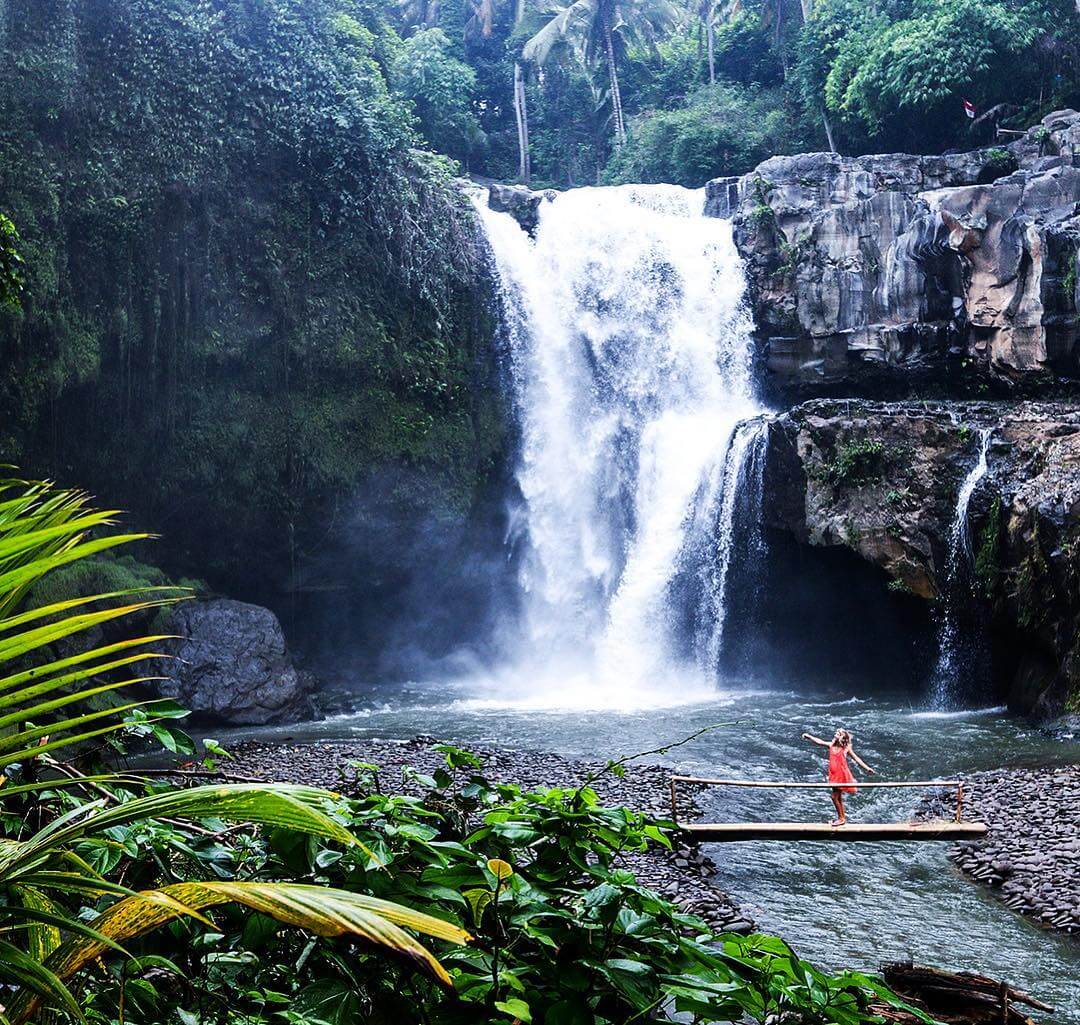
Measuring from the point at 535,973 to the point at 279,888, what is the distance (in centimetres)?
69

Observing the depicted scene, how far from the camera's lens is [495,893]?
170 centimetres

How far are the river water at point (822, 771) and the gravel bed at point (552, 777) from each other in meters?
0.31

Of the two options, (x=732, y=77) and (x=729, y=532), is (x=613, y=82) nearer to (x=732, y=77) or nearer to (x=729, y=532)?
(x=732, y=77)

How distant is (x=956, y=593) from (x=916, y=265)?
6.96m

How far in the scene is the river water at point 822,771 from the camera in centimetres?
671

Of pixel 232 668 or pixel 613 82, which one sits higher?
pixel 613 82

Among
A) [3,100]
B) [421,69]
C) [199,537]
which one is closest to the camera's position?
[3,100]

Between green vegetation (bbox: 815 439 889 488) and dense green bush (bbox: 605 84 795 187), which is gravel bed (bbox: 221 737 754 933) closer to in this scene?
green vegetation (bbox: 815 439 889 488)

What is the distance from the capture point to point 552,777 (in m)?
10.7

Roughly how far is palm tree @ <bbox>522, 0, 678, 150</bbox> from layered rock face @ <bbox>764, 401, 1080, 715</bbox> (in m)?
17.1

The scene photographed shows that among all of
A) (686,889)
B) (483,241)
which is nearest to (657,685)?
(483,241)

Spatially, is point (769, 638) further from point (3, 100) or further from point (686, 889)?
point (3, 100)

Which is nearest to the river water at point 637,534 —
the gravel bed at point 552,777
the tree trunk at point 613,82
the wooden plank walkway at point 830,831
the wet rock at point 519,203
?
the wet rock at point 519,203

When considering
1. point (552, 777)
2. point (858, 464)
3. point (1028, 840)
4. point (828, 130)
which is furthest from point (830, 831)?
point (828, 130)
